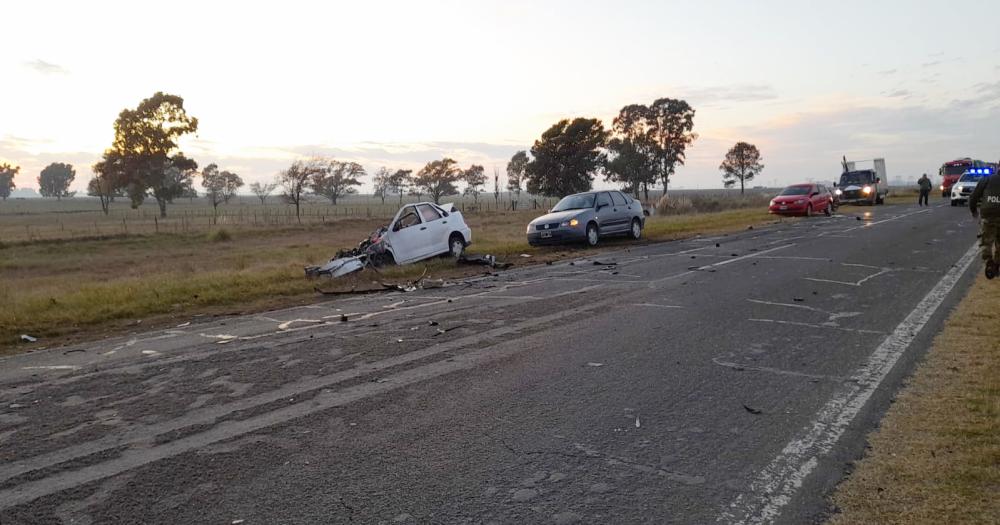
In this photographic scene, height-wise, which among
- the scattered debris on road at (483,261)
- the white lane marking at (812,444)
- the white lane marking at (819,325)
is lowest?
the white lane marking at (812,444)

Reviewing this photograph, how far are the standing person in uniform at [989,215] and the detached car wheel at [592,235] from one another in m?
9.82

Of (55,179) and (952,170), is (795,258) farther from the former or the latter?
(55,179)

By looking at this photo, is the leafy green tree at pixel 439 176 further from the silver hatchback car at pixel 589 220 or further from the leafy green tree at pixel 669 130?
the silver hatchback car at pixel 589 220

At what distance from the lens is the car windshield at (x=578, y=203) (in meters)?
19.8

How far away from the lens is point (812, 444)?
408 centimetres

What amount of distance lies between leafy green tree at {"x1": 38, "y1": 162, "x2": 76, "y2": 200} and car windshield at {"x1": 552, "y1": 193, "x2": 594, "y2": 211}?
614 feet

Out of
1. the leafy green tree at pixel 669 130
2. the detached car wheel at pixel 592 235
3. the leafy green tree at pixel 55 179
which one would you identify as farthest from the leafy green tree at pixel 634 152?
the leafy green tree at pixel 55 179

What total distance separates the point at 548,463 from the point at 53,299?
10.6 metres

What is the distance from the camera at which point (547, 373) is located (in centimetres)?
570

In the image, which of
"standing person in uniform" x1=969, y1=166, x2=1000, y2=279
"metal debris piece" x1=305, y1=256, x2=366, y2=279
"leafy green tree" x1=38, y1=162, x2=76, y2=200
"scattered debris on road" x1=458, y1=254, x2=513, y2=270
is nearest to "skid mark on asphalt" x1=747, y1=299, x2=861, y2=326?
"standing person in uniform" x1=969, y1=166, x2=1000, y2=279

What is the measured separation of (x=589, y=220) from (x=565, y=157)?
1806 inches

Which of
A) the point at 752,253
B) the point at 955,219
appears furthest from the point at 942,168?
the point at 752,253

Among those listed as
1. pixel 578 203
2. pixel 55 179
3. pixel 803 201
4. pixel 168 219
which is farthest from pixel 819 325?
pixel 55 179

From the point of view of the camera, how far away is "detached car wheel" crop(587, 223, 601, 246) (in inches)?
748
